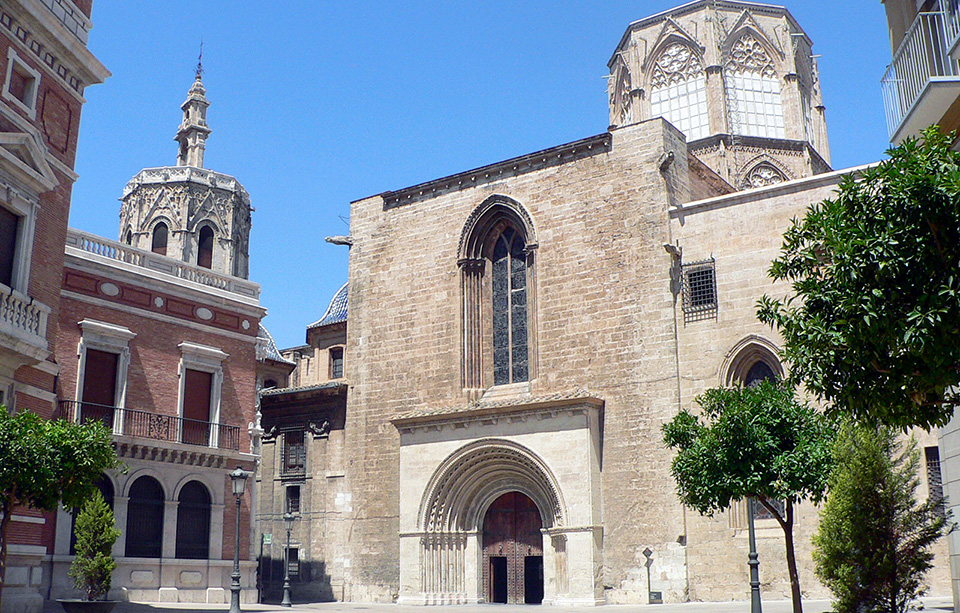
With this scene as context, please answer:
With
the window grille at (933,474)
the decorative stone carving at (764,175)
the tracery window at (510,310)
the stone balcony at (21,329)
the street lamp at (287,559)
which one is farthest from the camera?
the decorative stone carving at (764,175)

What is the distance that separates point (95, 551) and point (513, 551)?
38.3ft

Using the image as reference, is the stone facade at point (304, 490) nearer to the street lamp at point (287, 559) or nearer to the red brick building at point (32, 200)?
the street lamp at point (287, 559)

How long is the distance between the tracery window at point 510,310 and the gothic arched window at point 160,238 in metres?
27.2

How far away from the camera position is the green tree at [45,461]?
1455 cm

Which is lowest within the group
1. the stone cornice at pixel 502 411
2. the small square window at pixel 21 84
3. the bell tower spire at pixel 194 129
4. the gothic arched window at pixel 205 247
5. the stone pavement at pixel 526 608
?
the stone pavement at pixel 526 608

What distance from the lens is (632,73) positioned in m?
41.5

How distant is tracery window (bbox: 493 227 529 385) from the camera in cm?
2978

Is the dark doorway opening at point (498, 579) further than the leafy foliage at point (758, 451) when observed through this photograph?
Yes

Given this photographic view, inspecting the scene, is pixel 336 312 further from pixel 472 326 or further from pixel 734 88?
pixel 734 88

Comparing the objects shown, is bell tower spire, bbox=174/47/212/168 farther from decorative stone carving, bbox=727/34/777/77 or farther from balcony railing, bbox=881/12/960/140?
balcony railing, bbox=881/12/960/140

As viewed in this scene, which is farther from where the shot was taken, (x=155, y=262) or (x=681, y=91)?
(x=681, y=91)

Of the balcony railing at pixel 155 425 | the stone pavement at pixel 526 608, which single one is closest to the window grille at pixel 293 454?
the balcony railing at pixel 155 425

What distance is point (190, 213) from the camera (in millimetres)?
52531

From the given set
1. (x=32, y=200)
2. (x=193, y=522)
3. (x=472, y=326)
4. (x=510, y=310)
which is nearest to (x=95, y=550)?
(x=193, y=522)
